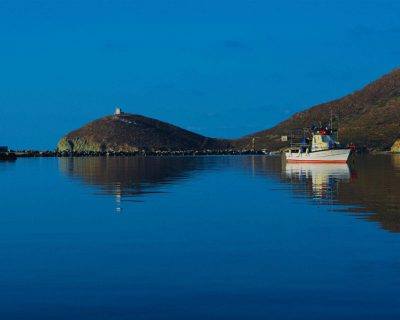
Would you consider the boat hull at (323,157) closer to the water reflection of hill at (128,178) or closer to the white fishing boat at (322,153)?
the white fishing boat at (322,153)

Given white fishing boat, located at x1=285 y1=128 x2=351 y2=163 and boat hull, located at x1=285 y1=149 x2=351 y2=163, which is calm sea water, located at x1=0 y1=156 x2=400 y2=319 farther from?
white fishing boat, located at x1=285 y1=128 x2=351 y2=163

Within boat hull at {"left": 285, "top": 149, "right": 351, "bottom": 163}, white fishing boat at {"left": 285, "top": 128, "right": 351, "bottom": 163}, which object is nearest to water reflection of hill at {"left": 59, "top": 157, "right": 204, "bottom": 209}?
boat hull at {"left": 285, "top": 149, "right": 351, "bottom": 163}

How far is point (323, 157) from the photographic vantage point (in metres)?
134

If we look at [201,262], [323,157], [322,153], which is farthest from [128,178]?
[322,153]

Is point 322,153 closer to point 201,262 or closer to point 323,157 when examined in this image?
point 323,157

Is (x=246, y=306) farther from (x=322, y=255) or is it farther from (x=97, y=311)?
(x=322, y=255)

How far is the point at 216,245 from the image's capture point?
2077 cm

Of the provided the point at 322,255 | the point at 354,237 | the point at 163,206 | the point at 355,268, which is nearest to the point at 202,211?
the point at 163,206

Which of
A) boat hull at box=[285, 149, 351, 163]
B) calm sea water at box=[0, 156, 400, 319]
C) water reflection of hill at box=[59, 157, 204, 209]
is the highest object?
boat hull at box=[285, 149, 351, 163]

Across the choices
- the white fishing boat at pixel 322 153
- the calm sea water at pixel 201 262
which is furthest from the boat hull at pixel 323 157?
the calm sea water at pixel 201 262

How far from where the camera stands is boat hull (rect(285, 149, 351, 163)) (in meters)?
130

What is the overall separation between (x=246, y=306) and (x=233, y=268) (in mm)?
3807

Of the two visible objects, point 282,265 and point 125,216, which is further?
point 125,216

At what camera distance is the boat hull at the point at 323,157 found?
425ft
